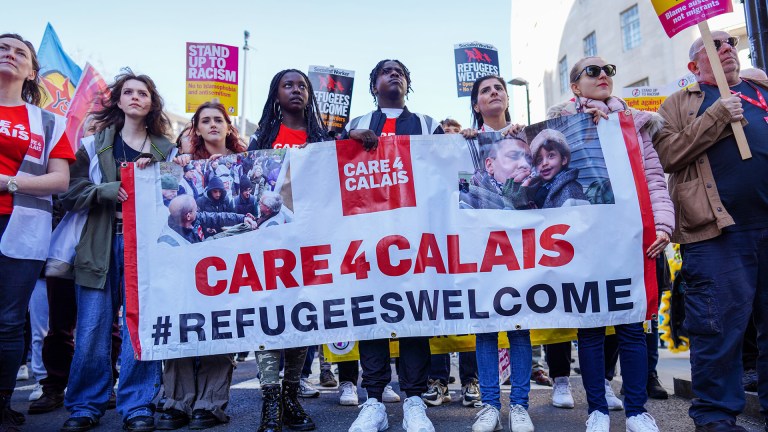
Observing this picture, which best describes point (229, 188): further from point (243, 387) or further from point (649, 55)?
point (649, 55)

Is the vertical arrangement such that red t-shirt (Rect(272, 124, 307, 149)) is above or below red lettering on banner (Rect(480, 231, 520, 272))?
above

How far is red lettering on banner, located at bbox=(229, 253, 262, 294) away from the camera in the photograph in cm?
370

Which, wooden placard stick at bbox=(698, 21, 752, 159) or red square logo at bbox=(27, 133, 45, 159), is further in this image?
red square logo at bbox=(27, 133, 45, 159)

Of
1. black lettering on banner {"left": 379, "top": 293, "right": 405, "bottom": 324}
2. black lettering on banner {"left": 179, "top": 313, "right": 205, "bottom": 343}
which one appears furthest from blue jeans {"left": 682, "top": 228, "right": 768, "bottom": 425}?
black lettering on banner {"left": 179, "top": 313, "right": 205, "bottom": 343}

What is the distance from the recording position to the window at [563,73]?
1091 inches

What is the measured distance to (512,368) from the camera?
11.9ft

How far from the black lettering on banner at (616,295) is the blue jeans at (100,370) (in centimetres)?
275

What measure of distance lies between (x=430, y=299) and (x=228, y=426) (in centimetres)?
142

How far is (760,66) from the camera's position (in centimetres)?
488

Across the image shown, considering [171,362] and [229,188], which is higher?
[229,188]

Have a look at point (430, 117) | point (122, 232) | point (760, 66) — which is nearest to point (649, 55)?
point (760, 66)

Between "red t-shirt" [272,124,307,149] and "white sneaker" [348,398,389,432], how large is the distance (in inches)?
71.7

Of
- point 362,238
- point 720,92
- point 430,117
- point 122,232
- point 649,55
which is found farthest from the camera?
point 649,55

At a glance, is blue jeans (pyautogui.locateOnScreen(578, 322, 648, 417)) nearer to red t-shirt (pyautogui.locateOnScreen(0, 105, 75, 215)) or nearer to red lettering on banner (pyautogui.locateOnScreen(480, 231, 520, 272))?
red lettering on banner (pyautogui.locateOnScreen(480, 231, 520, 272))
